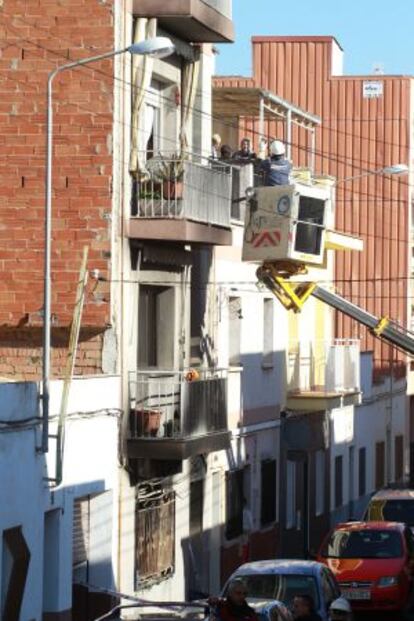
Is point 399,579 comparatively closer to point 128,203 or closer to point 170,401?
point 170,401

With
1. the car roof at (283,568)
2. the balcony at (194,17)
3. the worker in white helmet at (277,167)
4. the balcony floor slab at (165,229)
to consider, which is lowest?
the car roof at (283,568)

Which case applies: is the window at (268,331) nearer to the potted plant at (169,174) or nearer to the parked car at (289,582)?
the potted plant at (169,174)

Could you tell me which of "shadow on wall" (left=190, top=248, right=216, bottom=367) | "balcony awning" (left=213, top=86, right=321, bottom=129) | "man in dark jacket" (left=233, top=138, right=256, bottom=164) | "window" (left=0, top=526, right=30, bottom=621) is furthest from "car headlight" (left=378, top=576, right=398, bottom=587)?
"balcony awning" (left=213, top=86, right=321, bottom=129)

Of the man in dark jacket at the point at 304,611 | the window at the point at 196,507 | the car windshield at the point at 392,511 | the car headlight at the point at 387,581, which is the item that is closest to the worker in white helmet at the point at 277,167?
the window at the point at 196,507

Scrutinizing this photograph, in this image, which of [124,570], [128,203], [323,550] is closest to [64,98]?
[128,203]

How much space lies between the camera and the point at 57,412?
2370 centimetres

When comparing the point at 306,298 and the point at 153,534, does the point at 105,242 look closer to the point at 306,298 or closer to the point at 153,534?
the point at 153,534

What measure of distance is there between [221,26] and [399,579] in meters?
9.86

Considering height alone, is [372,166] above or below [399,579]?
above

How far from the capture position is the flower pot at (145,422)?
88.9ft

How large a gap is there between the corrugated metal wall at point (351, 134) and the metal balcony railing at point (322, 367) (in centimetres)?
847

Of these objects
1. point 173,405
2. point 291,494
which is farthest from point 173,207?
point 291,494

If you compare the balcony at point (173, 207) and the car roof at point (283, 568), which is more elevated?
the balcony at point (173, 207)

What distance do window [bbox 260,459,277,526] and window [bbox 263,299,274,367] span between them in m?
2.15
